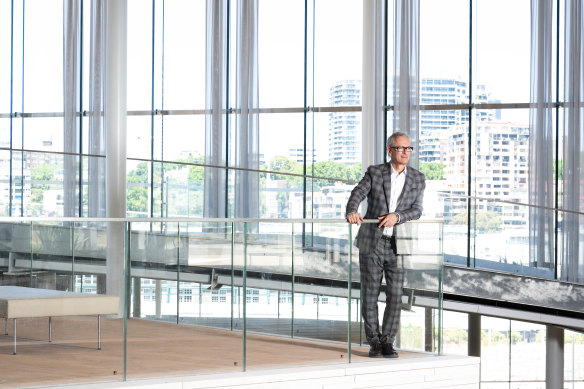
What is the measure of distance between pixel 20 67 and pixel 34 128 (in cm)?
115

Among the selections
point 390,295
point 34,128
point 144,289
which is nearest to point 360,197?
point 390,295

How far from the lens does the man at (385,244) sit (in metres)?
5.45

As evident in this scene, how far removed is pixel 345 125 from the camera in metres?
14.3

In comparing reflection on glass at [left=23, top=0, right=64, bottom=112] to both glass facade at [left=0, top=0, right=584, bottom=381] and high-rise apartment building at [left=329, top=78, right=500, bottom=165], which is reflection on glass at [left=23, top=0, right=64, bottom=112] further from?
high-rise apartment building at [left=329, top=78, right=500, bottom=165]

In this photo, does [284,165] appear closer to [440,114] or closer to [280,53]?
[280,53]

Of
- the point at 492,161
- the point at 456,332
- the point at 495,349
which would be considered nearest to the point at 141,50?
the point at 492,161

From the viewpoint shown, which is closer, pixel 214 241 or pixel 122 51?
pixel 214 241

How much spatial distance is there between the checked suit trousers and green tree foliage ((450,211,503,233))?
583 centimetres

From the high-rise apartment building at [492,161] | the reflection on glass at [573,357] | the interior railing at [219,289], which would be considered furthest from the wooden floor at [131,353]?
the reflection on glass at [573,357]

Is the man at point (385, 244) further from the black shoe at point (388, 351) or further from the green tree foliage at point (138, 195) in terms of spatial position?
the green tree foliage at point (138, 195)

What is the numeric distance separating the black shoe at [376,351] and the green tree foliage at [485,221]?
234 inches

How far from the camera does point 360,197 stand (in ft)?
17.7

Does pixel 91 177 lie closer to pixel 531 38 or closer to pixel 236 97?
pixel 236 97

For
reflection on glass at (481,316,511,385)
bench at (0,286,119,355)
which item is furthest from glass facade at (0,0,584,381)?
bench at (0,286,119,355)
